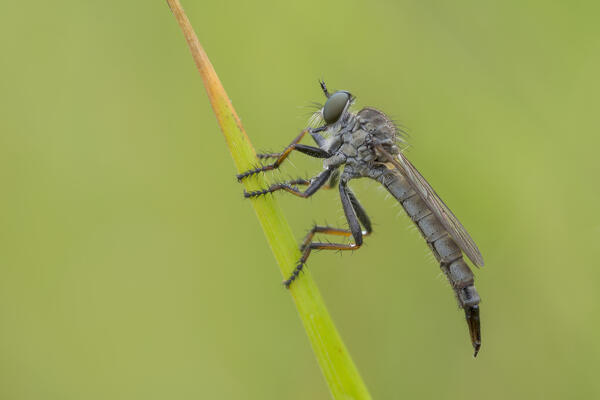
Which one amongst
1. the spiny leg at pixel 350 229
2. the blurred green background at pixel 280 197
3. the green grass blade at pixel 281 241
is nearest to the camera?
the green grass blade at pixel 281 241

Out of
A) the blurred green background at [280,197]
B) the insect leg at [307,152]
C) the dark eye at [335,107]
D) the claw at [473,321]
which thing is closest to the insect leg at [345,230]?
the blurred green background at [280,197]

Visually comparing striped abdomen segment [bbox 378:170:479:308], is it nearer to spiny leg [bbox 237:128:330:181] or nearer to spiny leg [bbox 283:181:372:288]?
spiny leg [bbox 283:181:372:288]

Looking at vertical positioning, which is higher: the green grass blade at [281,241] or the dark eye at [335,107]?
the dark eye at [335,107]

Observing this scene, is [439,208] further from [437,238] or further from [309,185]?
[309,185]

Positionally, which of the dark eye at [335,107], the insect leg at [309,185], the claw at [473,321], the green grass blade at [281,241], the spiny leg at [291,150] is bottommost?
the claw at [473,321]

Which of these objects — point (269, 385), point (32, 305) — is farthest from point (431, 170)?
point (32, 305)

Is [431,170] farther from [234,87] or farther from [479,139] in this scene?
[234,87]

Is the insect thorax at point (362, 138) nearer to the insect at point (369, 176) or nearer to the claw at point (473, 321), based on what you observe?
the insect at point (369, 176)
